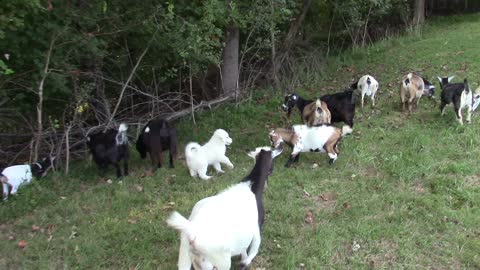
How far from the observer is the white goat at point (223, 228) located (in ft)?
13.3

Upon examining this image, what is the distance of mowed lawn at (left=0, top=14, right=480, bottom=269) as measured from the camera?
531 centimetres

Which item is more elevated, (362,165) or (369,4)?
(369,4)

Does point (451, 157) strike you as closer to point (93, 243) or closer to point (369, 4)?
point (93, 243)

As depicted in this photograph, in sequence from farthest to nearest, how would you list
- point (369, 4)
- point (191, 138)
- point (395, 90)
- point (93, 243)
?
point (369, 4) → point (395, 90) → point (191, 138) → point (93, 243)

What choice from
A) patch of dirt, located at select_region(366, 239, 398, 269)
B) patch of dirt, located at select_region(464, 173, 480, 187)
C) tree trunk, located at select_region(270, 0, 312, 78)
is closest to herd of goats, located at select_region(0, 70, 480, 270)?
patch of dirt, located at select_region(366, 239, 398, 269)

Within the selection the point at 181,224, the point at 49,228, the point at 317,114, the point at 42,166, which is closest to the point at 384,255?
the point at 181,224

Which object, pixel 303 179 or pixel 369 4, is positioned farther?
pixel 369 4

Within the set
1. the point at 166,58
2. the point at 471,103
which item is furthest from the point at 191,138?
the point at 471,103

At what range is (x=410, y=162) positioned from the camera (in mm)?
7168

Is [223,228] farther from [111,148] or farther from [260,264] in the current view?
[111,148]

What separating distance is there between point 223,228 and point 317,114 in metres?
4.55

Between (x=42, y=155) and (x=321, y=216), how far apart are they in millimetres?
5041

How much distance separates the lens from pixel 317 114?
840 centimetres

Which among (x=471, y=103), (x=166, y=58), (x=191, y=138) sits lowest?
(x=191, y=138)
